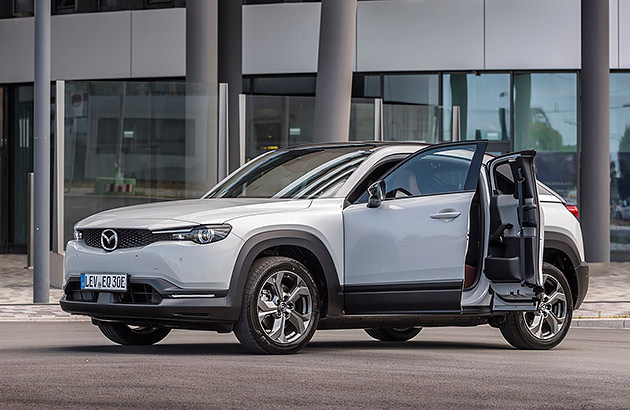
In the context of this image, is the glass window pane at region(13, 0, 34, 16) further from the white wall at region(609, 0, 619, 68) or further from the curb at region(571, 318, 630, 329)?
the curb at region(571, 318, 630, 329)

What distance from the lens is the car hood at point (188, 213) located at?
8.80 meters

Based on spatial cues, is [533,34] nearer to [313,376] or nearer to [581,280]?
[581,280]

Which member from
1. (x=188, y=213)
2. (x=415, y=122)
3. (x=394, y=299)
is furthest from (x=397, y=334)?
(x=415, y=122)

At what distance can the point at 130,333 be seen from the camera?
1007cm

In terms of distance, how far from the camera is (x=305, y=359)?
8883mm

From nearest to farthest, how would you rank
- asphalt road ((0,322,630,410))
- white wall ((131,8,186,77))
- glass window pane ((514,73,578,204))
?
asphalt road ((0,322,630,410)), glass window pane ((514,73,578,204)), white wall ((131,8,186,77))

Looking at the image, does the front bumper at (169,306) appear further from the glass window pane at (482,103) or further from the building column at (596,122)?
the glass window pane at (482,103)

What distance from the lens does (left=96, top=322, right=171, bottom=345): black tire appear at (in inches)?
393

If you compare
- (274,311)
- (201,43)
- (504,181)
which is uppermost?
(201,43)

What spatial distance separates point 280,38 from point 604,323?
42.6ft

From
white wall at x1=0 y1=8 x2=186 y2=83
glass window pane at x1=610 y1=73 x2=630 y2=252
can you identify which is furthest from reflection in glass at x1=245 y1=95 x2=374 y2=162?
glass window pane at x1=610 y1=73 x2=630 y2=252

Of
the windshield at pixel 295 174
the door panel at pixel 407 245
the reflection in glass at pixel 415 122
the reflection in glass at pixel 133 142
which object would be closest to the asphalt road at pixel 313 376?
the door panel at pixel 407 245

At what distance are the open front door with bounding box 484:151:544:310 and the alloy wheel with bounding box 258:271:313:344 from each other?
56.6 inches

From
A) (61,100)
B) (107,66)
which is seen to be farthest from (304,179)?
(107,66)
